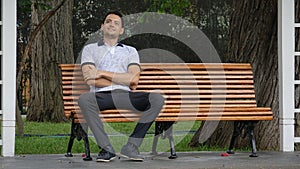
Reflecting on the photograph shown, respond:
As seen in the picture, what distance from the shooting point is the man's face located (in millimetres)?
7223

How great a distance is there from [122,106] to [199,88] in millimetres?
1126

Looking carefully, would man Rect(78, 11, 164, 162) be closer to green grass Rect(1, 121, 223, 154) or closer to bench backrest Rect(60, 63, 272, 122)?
bench backrest Rect(60, 63, 272, 122)

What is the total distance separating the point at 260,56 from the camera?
8.45m

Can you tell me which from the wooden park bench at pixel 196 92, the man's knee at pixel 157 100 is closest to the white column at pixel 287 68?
the wooden park bench at pixel 196 92

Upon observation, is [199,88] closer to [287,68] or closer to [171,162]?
[287,68]

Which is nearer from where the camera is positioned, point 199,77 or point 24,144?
point 199,77

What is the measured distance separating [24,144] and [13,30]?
3.02 meters

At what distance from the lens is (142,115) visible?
6.88m

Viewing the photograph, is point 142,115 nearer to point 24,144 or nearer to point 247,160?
point 247,160

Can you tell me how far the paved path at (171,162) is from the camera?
20.9ft

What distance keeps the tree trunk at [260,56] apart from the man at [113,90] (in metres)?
1.88

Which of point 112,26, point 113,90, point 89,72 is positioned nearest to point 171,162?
point 113,90

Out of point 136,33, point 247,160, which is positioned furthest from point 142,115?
point 136,33

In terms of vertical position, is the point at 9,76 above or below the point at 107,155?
above
